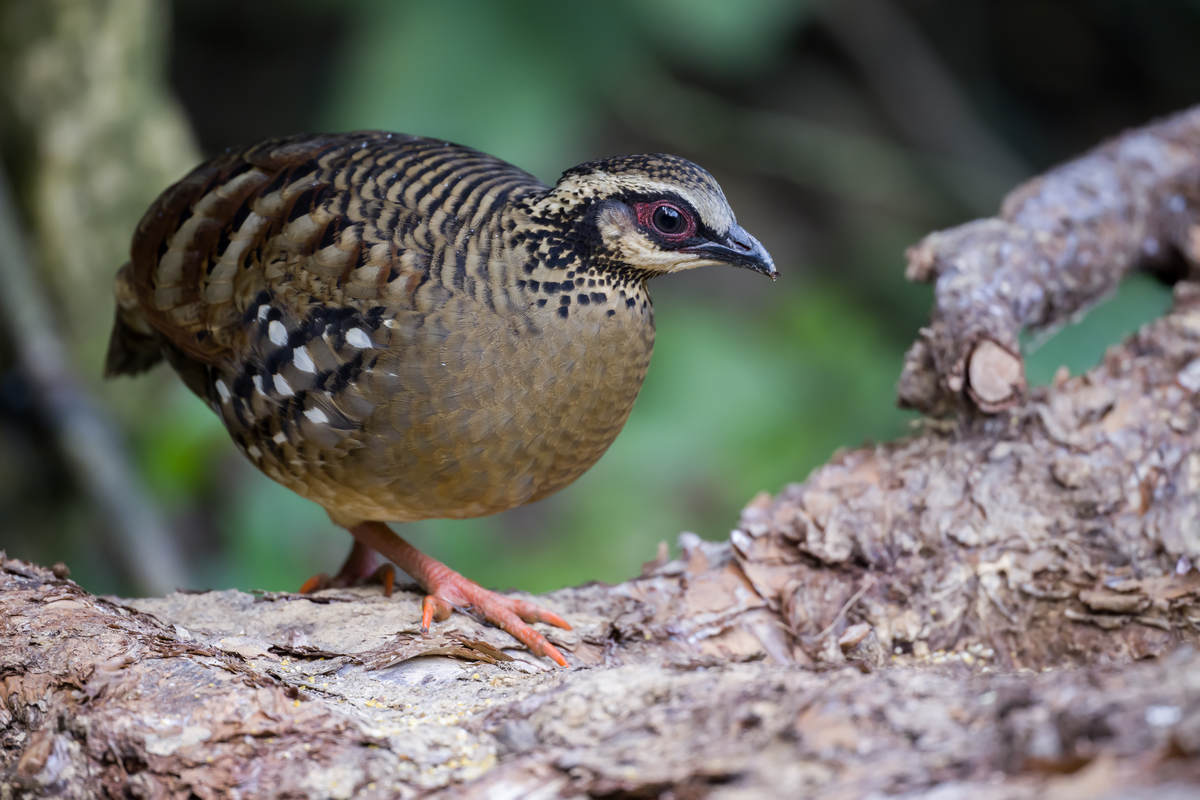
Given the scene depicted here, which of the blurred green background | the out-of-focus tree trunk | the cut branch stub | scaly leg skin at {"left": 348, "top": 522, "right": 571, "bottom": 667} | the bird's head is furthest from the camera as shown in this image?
the blurred green background

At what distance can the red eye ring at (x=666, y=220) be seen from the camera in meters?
3.08

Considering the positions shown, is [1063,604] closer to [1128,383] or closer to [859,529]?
[859,529]

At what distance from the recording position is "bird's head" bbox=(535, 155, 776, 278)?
308cm

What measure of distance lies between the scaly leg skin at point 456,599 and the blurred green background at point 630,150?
2.11m

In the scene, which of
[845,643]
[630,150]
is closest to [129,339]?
[845,643]

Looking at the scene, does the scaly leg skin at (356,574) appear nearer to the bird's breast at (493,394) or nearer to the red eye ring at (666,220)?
the bird's breast at (493,394)

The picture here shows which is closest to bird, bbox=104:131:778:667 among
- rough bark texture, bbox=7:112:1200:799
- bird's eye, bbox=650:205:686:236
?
bird's eye, bbox=650:205:686:236

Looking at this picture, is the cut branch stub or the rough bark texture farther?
the cut branch stub

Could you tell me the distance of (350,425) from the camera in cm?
323

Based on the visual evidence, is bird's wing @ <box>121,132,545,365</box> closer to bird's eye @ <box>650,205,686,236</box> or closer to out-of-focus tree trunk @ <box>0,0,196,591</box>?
bird's eye @ <box>650,205,686,236</box>

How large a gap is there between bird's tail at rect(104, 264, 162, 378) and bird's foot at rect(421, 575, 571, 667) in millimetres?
1371

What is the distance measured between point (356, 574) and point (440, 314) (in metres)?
1.26

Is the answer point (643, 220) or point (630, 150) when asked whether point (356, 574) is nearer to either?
point (643, 220)

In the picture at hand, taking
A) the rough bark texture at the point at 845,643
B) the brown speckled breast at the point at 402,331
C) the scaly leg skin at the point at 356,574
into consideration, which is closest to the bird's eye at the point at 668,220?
the brown speckled breast at the point at 402,331
